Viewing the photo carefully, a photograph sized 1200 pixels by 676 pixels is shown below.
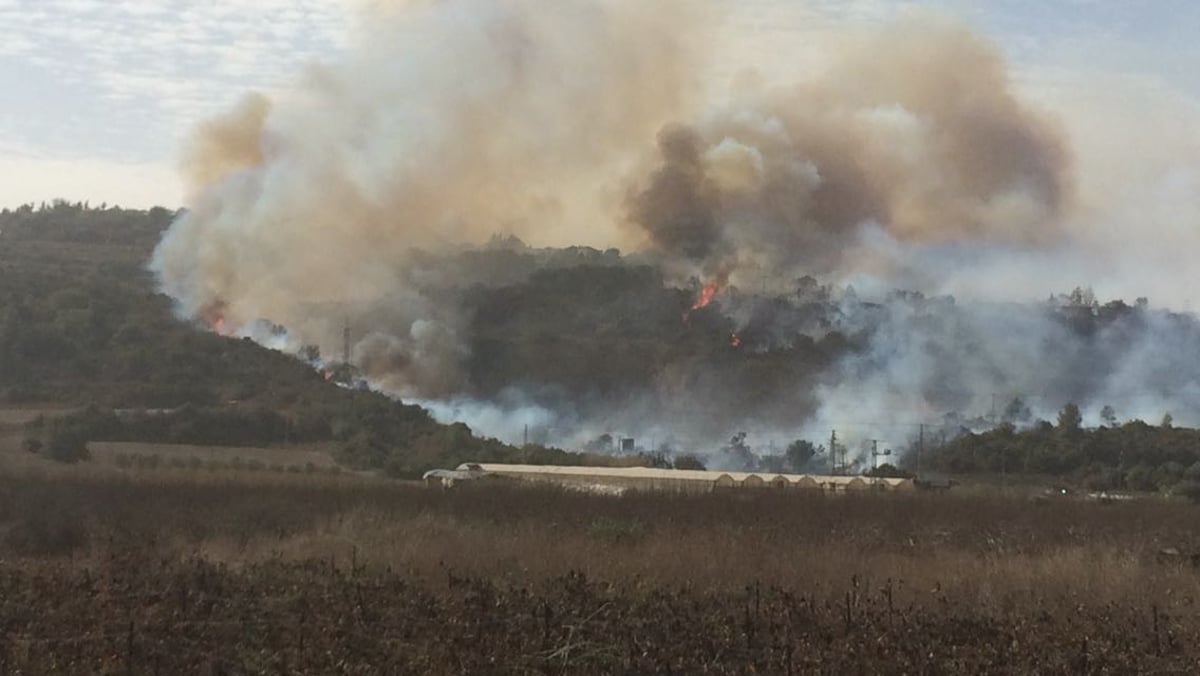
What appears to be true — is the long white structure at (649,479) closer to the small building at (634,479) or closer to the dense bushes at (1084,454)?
the small building at (634,479)

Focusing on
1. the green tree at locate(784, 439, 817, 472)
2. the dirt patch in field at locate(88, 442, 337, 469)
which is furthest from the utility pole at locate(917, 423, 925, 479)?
the dirt patch in field at locate(88, 442, 337, 469)

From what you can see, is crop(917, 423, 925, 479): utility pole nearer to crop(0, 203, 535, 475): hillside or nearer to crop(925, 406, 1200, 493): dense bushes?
crop(925, 406, 1200, 493): dense bushes

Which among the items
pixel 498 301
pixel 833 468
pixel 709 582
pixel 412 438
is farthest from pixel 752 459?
pixel 709 582

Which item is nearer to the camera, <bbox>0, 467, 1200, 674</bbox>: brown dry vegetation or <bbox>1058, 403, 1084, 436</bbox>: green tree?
<bbox>0, 467, 1200, 674</bbox>: brown dry vegetation

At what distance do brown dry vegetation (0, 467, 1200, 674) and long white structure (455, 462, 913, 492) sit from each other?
17.9 meters

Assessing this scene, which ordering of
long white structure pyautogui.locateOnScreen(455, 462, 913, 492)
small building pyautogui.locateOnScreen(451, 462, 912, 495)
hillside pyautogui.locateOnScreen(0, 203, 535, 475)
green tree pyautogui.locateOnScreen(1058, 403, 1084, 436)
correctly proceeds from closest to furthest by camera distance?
small building pyautogui.locateOnScreen(451, 462, 912, 495) < long white structure pyautogui.locateOnScreen(455, 462, 913, 492) < hillside pyautogui.locateOnScreen(0, 203, 535, 475) < green tree pyautogui.locateOnScreen(1058, 403, 1084, 436)

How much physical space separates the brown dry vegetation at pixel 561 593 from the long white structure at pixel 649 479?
17.9 metres

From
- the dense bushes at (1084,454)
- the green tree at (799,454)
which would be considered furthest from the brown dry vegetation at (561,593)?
the green tree at (799,454)

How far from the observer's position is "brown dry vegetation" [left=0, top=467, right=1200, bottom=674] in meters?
15.8

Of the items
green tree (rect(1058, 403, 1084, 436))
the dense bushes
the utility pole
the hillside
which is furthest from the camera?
the utility pole

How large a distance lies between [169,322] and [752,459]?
3380cm

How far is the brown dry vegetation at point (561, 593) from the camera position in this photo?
15789mm

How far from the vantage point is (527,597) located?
19.1 metres

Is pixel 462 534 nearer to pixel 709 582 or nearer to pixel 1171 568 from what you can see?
pixel 709 582
